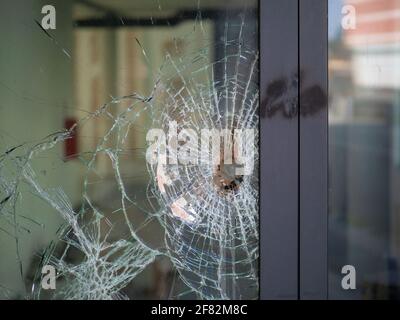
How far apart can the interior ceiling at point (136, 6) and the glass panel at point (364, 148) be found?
710 millimetres

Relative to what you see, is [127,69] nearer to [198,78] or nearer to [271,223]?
[198,78]

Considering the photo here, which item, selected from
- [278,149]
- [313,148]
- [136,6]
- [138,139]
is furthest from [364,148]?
[136,6]

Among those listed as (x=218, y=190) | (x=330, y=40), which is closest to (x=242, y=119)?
(x=218, y=190)

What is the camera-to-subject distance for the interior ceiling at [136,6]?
3.18m

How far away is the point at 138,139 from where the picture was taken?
3.21m

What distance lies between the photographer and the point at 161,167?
3.22 metres

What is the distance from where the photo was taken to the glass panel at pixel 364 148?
3.13m

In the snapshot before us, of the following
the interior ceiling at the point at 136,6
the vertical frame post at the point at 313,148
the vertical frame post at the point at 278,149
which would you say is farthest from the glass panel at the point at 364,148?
the interior ceiling at the point at 136,6

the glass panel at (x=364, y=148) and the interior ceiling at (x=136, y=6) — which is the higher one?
the interior ceiling at (x=136, y=6)

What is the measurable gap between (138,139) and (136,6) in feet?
2.31

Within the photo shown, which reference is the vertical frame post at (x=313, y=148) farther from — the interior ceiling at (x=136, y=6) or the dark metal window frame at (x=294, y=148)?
the interior ceiling at (x=136, y=6)

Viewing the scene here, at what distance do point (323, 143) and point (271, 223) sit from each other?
495 mm

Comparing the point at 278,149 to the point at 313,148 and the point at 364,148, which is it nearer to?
the point at 313,148

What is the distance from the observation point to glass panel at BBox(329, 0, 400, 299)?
313 cm
